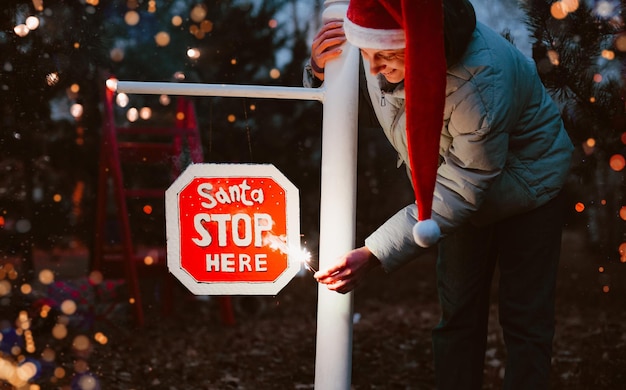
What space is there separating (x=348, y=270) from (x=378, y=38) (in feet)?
1.16

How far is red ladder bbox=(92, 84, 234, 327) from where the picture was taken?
84.2 inches

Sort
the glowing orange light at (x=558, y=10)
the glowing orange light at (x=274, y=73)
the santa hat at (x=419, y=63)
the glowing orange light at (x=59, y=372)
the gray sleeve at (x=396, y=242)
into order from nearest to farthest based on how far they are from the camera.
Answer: the santa hat at (x=419, y=63) < the gray sleeve at (x=396, y=242) < the glowing orange light at (x=558, y=10) < the glowing orange light at (x=59, y=372) < the glowing orange light at (x=274, y=73)

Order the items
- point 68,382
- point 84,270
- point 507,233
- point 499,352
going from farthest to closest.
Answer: point 84,270
point 499,352
point 68,382
point 507,233

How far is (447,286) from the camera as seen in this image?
3.99ft

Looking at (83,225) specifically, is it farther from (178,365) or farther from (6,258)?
(178,365)

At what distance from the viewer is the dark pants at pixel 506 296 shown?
114 centimetres

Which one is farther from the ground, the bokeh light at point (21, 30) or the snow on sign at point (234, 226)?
the bokeh light at point (21, 30)

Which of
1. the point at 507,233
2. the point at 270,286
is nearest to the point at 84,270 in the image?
the point at 270,286

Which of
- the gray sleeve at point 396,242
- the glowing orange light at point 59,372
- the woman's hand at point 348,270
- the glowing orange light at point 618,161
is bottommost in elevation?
the glowing orange light at point 59,372

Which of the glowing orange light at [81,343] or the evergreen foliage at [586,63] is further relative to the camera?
the glowing orange light at [81,343]

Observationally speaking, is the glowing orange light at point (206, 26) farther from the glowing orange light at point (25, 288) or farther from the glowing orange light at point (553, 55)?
the glowing orange light at point (553, 55)

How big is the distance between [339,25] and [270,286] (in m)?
0.45

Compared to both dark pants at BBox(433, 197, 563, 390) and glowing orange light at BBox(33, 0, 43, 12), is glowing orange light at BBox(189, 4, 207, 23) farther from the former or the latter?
dark pants at BBox(433, 197, 563, 390)

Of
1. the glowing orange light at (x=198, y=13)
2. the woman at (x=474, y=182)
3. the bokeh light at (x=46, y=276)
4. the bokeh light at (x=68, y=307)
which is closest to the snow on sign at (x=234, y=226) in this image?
the woman at (x=474, y=182)
